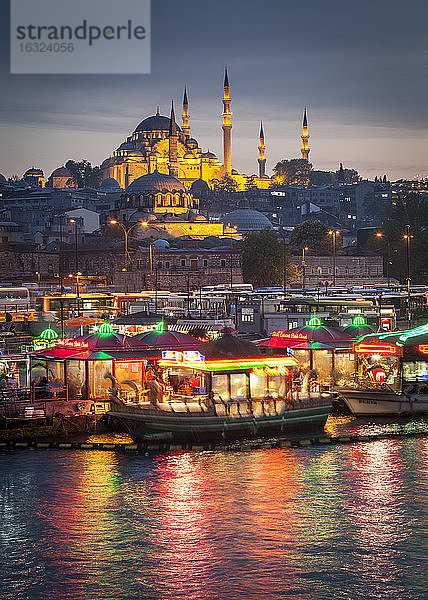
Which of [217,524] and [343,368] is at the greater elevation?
[343,368]

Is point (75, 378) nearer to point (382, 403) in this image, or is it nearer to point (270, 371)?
point (270, 371)

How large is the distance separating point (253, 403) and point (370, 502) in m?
6.52

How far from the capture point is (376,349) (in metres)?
33.6

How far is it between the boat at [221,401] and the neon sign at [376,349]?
3.88 metres

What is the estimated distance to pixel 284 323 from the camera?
5475cm

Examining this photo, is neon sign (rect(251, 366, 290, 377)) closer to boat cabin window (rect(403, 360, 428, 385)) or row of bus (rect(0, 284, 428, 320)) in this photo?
boat cabin window (rect(403, 360, 428, 385))

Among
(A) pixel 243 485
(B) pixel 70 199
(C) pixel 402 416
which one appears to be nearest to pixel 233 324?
(C) pixel 402 416

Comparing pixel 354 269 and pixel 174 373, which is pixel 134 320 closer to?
pixel 174 373

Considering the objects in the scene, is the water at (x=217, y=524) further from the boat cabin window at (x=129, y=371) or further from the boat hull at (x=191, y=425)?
the boat cabin window at (x=129, y=371)

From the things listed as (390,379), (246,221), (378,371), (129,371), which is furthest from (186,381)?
(246,221)

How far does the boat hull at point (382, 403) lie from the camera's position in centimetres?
3253

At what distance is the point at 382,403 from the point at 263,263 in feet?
235

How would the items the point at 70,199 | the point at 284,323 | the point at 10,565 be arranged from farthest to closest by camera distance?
the point at 70,199, the point at 284,323, the point at 10,565

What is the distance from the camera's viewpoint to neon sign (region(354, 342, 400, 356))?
33.2 meters
